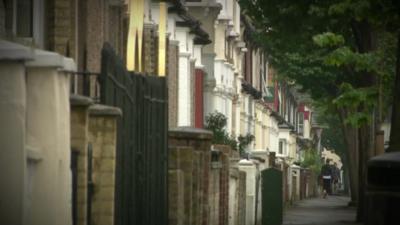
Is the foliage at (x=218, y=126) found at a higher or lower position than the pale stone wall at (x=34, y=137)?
lower

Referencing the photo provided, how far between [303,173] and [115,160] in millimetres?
68726

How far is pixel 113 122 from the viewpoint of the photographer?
11.8 m

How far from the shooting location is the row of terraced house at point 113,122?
313 inches

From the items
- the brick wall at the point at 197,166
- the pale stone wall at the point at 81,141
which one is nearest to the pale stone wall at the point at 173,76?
the brick wall at the point at 197,166

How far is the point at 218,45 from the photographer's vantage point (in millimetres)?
50844

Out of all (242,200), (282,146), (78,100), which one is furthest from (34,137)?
(282,146)

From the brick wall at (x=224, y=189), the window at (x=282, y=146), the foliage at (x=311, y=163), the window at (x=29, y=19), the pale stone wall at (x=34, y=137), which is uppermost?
the window at (x=29, y=19)

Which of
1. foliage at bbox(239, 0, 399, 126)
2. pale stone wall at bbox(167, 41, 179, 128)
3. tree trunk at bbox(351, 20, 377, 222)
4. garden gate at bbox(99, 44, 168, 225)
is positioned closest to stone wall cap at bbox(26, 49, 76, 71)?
garden gate at bbox(99, 44, 168, 225)

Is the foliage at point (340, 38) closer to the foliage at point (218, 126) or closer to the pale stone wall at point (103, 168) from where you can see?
the foliage at point (218, 126)

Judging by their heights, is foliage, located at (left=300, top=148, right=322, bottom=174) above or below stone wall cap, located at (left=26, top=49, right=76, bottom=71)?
below

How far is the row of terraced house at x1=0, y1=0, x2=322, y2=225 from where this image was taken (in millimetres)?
7945

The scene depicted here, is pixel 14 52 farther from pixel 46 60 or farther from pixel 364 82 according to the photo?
pixel 364 82

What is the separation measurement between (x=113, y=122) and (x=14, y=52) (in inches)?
178

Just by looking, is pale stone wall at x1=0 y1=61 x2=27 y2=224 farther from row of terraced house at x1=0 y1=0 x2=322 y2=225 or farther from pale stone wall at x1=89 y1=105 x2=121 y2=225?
pale stone wall at x1=89 y1=105 x2=121 y2=225
